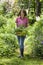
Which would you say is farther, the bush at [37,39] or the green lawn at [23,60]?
the bush at [37,39]

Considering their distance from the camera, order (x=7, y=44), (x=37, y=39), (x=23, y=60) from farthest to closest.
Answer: (x=7, y=44)
(x=37, y=39)
(x=23, y=60)

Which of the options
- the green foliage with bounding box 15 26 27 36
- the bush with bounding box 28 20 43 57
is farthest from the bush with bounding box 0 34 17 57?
the green foliage with bounding box 15 26 27 36

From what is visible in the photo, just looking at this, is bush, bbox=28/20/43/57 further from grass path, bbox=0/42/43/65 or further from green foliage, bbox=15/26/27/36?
green foliage, bbox=15/26/27/36

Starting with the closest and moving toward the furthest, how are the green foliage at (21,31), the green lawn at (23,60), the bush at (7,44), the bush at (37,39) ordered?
the green lawn at (23,60)
the green foliage at (21,31)
the bush at (37,39)
the bush at (7,44)

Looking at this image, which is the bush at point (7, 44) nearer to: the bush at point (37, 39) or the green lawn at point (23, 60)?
the green lawn at point (23, 60)

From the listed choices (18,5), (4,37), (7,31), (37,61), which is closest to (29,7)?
(18,5)

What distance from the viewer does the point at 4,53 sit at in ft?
32.2

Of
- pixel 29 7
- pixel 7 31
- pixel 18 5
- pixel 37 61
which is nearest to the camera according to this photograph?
pixel 37 61

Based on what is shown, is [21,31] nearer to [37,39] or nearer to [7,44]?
[37,39]

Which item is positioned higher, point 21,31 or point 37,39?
point 21,31

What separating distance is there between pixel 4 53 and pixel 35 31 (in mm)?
1366

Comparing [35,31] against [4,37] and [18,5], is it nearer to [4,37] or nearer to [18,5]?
[4,37]

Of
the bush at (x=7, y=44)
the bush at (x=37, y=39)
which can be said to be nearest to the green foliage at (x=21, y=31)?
the bush at (x=37, y=39)

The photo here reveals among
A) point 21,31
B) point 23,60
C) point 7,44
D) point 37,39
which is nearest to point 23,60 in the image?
point 23,60
